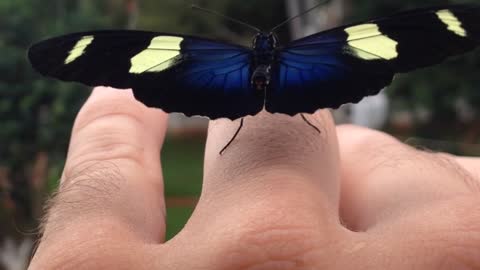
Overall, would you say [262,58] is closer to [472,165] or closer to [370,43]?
[370,43]

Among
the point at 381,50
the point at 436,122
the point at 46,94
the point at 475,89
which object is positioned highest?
the point at 381,50

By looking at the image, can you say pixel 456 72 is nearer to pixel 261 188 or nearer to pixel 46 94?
pixel 46 94

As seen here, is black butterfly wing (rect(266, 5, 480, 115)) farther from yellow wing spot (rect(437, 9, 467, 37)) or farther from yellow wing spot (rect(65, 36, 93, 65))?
yellow wing spot (rect(65, 36, 93, 65))

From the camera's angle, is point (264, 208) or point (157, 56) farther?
point (157, 56)

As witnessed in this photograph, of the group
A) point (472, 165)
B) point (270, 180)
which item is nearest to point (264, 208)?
point (270, 180)

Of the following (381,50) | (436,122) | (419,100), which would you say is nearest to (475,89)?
(419,100)
